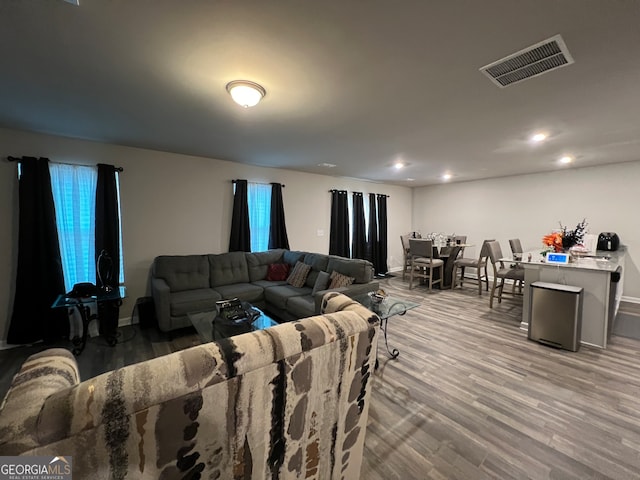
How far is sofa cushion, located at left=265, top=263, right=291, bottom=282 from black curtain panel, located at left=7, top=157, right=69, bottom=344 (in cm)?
255

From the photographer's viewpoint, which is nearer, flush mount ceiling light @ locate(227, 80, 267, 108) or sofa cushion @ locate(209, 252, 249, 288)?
flush mount ceiling light @ locate(227, 80, 267, 108)

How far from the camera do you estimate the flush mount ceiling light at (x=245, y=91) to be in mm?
1912

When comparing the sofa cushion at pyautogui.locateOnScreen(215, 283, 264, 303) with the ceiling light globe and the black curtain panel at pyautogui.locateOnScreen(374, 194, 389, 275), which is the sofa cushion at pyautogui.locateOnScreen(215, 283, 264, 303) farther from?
the ceiling light globe

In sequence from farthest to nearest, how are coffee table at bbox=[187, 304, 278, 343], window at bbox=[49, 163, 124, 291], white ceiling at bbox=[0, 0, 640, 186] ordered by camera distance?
window at bbox=[49, 163, 124, 291], coffee table at bbox=[187, 304, 278, 343], white ceiling at bbox=[0, 0, 640, 186]

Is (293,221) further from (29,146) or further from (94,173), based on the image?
(29,146)

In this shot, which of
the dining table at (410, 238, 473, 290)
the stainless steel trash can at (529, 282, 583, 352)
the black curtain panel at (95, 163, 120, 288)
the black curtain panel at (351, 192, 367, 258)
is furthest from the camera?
the black curtain panel at (351, 192, 367, 258)

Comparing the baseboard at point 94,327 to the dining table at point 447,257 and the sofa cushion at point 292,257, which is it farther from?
the dining table at point 447,257

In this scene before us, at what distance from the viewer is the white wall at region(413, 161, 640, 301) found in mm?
4480

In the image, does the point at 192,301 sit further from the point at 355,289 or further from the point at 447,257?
the point at 447,257

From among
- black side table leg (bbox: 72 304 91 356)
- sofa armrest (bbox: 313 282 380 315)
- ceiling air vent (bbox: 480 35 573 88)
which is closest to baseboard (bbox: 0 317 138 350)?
black side table leg (bbox: 72 304 91 356)

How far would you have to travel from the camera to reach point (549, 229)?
528cm

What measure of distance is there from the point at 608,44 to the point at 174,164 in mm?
4521

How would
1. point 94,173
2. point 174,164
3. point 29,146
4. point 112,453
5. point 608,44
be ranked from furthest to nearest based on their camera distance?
point 174,164
point 94,173
point 29,146
point 608,44
point 112,453

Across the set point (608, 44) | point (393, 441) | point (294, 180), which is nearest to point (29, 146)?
point (294, 180)
